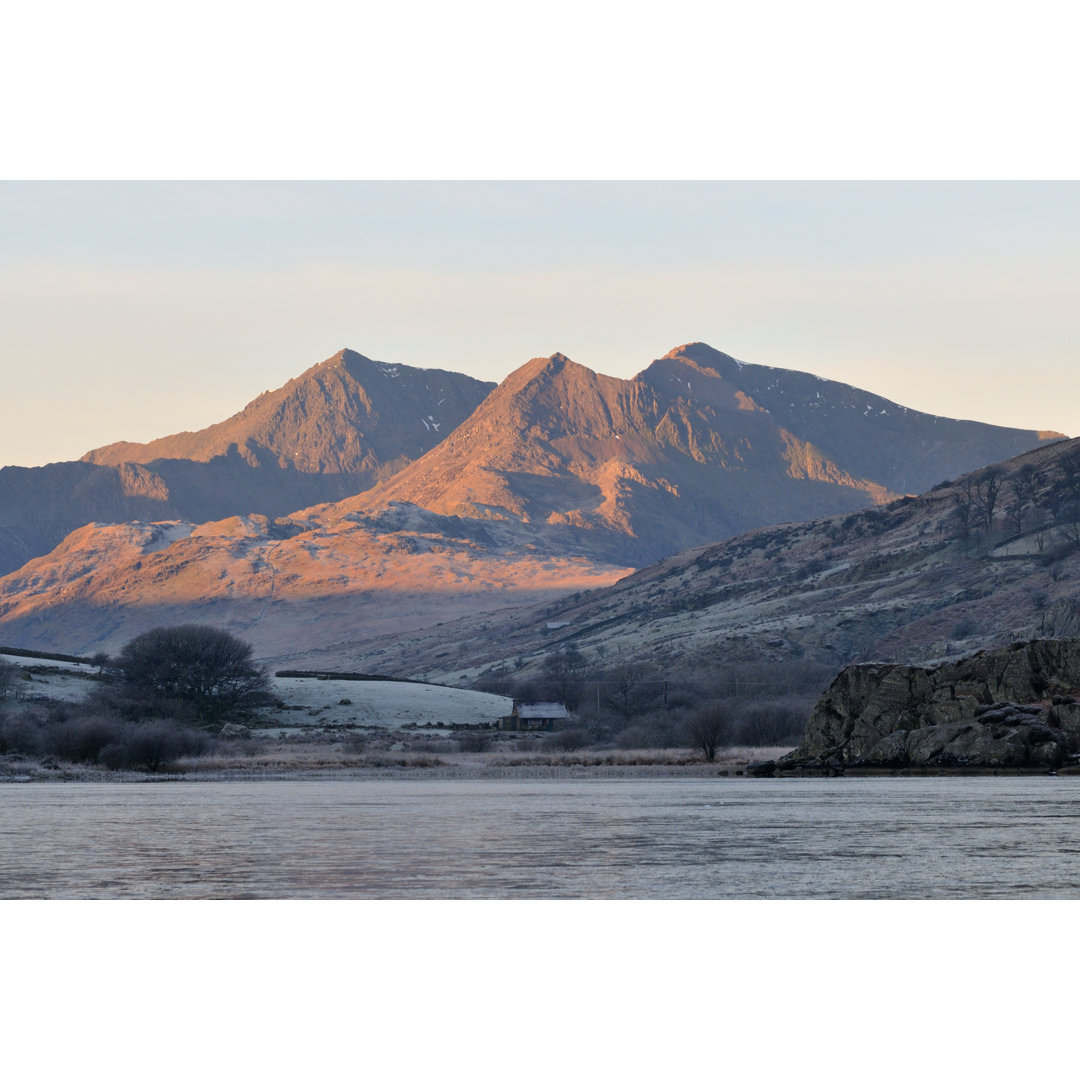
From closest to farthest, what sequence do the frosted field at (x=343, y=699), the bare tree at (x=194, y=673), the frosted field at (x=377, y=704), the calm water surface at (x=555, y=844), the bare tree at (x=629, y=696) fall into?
the calm water surface at (x=555, y=844), the bare tree at (x=194, y=673), the frosted field at (x=343, y=699), the frosted field at (x=377, y=704), the bare tree at (x=629, y=696)

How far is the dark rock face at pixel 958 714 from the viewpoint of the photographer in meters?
92.6

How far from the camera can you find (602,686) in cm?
18550

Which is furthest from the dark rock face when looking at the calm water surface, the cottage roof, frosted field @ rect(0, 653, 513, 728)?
frosted field @ rect(0, 653, 513, 728)

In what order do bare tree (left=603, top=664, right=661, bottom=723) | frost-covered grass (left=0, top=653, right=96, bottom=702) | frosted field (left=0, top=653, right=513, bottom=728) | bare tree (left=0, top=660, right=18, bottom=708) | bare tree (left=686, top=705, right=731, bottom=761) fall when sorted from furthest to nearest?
bare tree (left=603, top=664, right=661, bottom=723) < frosted field (left=0, top=653, right=513, bottom=728) < frost-covered grass (left=0, top=653, right=96, bottom=702) < bare tree (left=0, top=660, right=18, bottom=708) < bare tree (left=686, top=705, right=731, bottom=761)

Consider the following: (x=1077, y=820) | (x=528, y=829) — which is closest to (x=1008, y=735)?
(x=1077, y=820)

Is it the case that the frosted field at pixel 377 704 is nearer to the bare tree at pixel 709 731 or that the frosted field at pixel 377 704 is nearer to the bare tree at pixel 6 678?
the bare tree at pixel 6 678

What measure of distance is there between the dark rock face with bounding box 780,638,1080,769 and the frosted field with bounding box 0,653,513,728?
199ft

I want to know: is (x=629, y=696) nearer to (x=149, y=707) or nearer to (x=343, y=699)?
(x=343, y=699)

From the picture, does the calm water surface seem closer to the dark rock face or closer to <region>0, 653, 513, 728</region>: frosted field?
the dark rock face

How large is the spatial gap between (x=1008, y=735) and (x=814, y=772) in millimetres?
12793

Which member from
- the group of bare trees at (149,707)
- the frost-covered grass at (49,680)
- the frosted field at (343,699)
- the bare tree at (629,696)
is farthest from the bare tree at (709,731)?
the frost-covered grass at (49,680)

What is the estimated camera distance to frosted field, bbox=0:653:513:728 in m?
146

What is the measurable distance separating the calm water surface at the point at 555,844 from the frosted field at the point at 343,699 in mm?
69546
